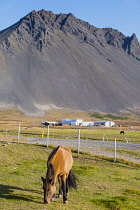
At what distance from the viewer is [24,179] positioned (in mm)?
15680

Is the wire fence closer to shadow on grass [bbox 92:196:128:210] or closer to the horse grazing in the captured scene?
shadow on grass [bbox 92:196:128:210]

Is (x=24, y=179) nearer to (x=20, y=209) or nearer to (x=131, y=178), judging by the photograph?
(x=20, y=209)

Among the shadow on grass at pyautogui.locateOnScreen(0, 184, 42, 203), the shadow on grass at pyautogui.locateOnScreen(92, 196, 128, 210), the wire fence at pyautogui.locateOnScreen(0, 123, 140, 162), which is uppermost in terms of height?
the wire fence at pyautogui.locateOnScreen(0, 123, 140, 162)

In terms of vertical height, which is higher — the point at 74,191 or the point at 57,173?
the point at 57,173

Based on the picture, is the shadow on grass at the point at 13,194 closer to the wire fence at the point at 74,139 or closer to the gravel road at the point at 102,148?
the wire fence at the point at 74,139

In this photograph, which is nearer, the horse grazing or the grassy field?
the horse grazing

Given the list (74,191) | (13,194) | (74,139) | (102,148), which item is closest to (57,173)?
(13,194)

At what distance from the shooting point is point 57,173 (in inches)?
441

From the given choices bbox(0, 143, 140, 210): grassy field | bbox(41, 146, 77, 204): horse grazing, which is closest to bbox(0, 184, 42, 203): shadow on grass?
bbox(0, 143, 140, 210): grassy field

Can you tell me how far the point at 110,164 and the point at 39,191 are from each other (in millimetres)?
13311

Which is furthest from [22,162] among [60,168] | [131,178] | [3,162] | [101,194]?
[60,168]

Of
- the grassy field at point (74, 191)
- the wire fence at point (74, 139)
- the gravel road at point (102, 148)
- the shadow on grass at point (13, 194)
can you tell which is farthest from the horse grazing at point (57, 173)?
the gravel road at point (102, 148)

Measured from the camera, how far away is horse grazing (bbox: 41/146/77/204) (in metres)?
10.7

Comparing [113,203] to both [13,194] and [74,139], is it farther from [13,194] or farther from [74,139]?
[74,139]
